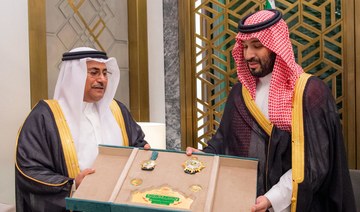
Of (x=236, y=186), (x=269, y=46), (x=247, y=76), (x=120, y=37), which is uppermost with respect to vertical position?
(x=120, y=37)

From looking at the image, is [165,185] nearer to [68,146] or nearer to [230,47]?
[68,146]

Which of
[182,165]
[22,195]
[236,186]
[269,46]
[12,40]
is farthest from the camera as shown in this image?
[12,40]

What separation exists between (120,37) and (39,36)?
37.7 inches

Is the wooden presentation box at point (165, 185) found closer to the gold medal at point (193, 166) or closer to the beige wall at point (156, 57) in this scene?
the gold medal at point (193, 166)

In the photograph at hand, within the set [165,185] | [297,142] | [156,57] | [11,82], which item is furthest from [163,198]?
[156,57]

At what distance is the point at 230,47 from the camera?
3.50 m

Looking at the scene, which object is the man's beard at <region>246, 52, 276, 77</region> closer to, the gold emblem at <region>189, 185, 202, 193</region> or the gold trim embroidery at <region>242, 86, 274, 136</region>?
the gold trim embroidery at <region>242, 86, 274, 136</region>

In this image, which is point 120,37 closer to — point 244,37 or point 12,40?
point 12,40

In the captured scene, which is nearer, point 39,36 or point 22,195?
point 22,195

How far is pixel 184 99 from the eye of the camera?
3.77 m

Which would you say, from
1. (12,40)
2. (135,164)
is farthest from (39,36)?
(135,164)

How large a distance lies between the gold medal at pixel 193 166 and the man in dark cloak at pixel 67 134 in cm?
38

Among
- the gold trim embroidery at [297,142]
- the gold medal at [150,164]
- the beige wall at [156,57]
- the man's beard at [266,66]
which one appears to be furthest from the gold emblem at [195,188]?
the beige wall at [156,57]

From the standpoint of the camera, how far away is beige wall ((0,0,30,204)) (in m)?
2.72
